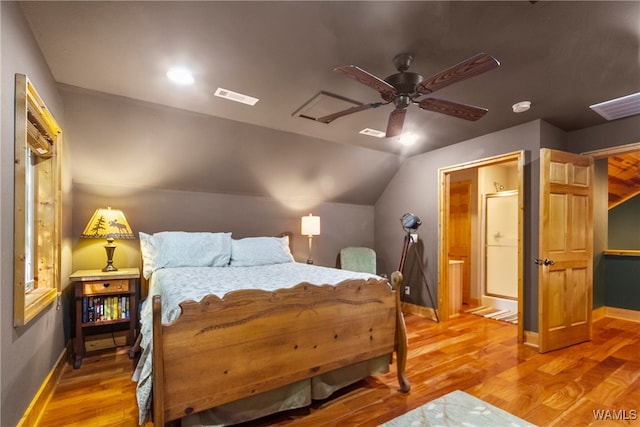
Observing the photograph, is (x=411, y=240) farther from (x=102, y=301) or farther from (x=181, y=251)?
(x=102, y=301)

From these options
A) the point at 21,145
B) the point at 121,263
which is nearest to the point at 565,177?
the point at 21,145

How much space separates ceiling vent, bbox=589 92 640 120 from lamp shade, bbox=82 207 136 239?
4.61 meters

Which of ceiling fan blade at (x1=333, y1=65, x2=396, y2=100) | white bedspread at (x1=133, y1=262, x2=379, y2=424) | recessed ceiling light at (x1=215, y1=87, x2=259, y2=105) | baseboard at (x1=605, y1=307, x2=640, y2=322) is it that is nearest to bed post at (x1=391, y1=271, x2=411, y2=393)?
white bedspread at (x1=133, y1=262, x2=379, y2=424)

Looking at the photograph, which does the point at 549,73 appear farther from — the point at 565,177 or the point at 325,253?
the point at 325,253

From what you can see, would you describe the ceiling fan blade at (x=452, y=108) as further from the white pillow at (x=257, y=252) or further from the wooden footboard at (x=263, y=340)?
the white pillow at (x=257, y=252)

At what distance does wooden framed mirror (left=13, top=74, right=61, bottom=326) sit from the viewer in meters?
1.59

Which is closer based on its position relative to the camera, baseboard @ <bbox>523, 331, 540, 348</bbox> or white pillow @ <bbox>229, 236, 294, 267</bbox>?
baseboard @ <bbox>523, 331, 540, 348</bbox>

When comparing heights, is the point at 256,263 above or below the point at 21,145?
below

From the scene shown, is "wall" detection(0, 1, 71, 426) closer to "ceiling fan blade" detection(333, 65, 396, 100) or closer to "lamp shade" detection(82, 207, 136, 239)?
"lamp shade" detection(82, 207, 136, 239)

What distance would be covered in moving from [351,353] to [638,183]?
219 inches

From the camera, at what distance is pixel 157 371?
1459 millimetres

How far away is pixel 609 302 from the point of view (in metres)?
4.25

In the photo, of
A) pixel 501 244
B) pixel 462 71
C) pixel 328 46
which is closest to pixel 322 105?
pixel 328 46

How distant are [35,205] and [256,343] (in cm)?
191
